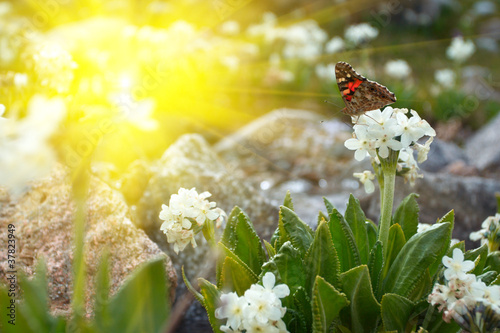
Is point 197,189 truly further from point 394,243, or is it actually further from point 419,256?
point 419,256

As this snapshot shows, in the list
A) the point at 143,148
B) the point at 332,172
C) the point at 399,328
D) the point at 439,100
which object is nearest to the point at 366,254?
the point at 399,328

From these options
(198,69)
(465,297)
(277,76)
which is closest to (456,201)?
(465,297)

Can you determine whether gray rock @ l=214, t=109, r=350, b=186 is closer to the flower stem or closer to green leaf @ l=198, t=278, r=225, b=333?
the flower stem

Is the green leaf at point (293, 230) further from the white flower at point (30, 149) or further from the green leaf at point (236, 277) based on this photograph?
the white flower at point (30, 149)

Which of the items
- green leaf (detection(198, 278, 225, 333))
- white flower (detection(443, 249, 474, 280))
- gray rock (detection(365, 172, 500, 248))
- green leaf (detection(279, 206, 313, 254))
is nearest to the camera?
white flower (detection(443, 249, 474, 280))

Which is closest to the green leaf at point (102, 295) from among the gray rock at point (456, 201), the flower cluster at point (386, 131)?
the flower cluster at point (386, 131)

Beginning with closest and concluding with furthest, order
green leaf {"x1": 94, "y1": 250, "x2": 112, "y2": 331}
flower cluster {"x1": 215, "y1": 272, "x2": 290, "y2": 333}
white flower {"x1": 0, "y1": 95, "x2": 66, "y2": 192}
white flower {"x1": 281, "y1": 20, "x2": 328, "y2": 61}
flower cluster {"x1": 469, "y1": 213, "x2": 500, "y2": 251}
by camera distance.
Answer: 1. white flower {"x1": 0, "y1": 95, "x2": 66, "y2": 192}
2. green leaf {"x1": 94, "y1": 250, "x2": 112, "y2": 331}
3. flower cluster {"x1": 215, "y1": 272, "x2": 290, "y2": 333}
4. flower cluster {"x1": 469, "y1": 213, "x2": 500, "y2": 251}
5. white flower {"x1": 281, "y1": 20, "x2": 328, "y2": 61}

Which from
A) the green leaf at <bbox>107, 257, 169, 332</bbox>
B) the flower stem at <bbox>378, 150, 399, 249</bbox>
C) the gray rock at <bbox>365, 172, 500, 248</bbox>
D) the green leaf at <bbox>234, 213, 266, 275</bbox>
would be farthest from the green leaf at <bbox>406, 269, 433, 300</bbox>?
the gray rock at <bbox>365, 172, 500, 248</bbox>
